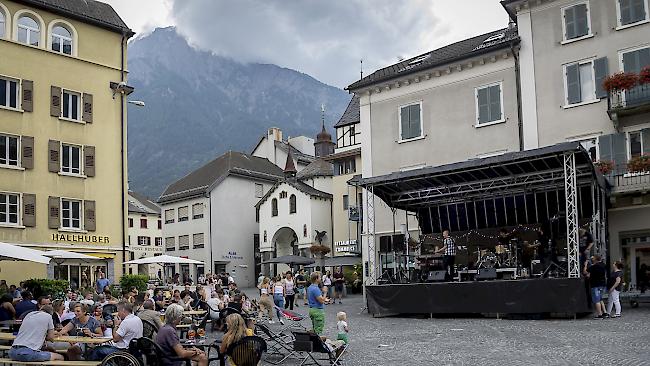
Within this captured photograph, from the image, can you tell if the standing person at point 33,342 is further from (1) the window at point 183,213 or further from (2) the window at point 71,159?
(1) the window at point 183,213

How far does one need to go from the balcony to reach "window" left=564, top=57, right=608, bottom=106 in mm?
789

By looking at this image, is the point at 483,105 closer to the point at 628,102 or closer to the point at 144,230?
the point at 628,102

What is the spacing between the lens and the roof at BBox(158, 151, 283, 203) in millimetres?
59562

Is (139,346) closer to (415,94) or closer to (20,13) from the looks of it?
(415,94)

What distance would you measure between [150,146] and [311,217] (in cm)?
15296

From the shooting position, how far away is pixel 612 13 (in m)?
26.3

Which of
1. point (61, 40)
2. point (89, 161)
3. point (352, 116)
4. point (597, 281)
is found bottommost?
point (597, 281)

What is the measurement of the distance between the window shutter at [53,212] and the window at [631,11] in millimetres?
24662

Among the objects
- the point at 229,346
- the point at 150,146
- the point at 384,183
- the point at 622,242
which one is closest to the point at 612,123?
the point at 622,242

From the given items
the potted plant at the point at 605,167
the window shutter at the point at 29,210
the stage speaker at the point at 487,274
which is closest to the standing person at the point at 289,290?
the stage speaker at the point at 487,274

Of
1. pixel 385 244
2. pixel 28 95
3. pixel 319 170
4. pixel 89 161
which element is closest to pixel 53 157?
pixel 89 161

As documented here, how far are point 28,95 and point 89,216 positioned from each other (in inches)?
241

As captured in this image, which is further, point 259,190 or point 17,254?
point 259,190

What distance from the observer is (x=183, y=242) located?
59.9 metres
